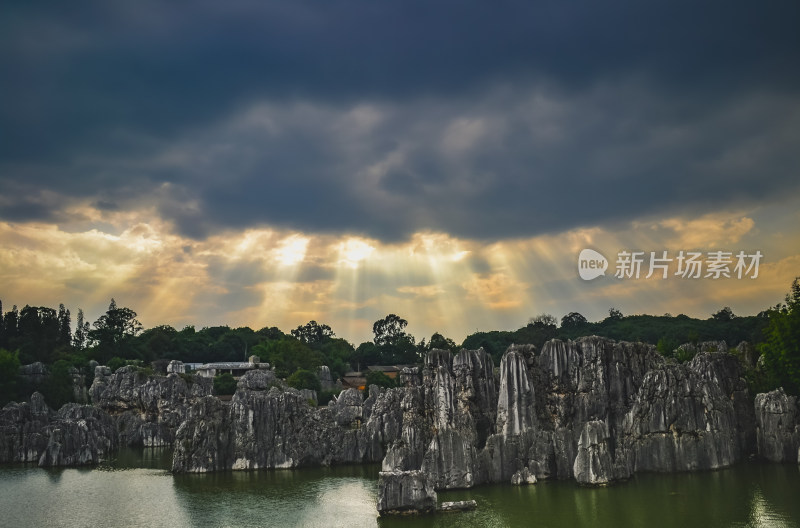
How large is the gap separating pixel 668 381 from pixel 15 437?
152 ft

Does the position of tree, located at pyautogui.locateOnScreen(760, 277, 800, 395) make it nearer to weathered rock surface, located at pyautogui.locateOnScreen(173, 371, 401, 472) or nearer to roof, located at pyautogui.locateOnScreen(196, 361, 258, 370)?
weathered rock surface, located at pyautogui.locateOnScreen(173, 371, 401, 472)

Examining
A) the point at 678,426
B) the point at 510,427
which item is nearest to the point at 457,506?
the point at 510,427

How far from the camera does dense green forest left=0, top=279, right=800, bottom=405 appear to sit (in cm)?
8169

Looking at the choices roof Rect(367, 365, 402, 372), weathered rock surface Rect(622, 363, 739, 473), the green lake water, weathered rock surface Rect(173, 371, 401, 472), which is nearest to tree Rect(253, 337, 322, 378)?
roof Rect(367, 365, 402, 372)

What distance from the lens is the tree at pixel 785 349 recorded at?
1654 inches

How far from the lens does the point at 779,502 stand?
29.8 meters

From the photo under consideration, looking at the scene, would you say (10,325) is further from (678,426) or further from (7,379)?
(678,426)

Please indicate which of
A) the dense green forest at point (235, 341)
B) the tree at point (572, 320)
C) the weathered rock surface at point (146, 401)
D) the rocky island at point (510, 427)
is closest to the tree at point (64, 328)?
the dense green forest at point (235, 341)

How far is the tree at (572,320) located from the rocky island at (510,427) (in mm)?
75677

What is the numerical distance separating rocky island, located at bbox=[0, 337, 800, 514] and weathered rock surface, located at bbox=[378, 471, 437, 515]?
0.05 m

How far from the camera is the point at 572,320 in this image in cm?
12425

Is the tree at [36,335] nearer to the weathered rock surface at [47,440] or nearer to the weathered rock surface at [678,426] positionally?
the weathered rock surface at [47,440]

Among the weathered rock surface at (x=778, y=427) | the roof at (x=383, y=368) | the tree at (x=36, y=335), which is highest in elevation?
the tree at (x=36, y=335)

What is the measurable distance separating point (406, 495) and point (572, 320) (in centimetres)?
9862
